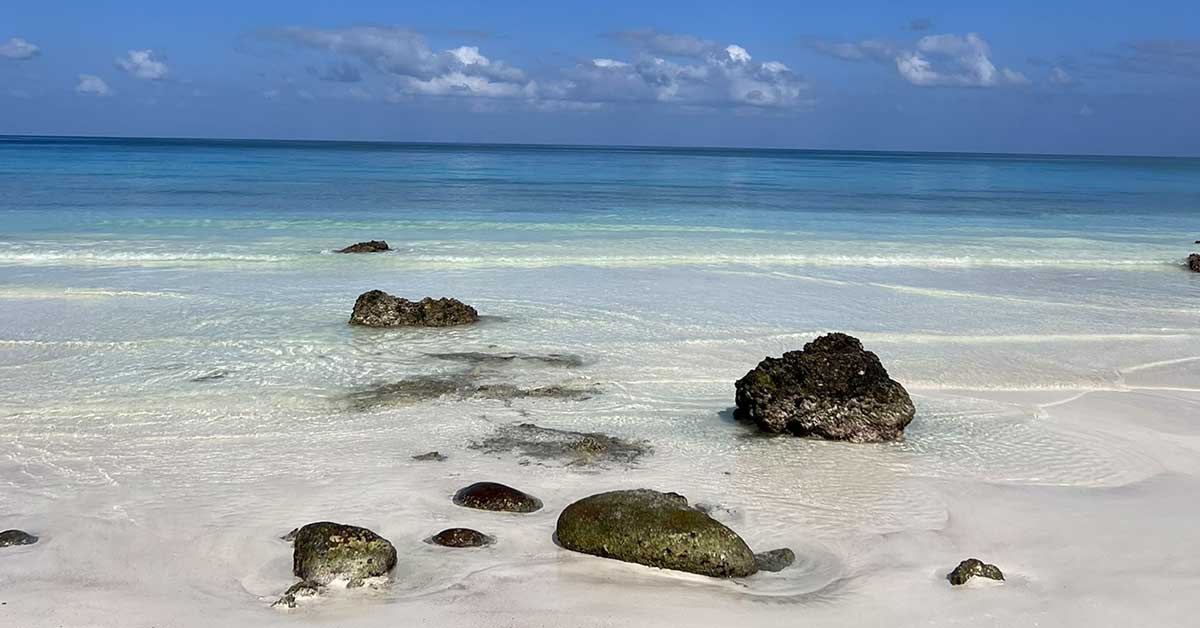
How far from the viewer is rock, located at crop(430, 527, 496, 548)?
241 inches

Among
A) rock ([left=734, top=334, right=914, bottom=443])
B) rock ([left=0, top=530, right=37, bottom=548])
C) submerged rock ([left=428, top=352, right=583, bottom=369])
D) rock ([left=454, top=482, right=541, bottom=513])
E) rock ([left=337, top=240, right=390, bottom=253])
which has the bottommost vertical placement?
rock ([left=0, top=530, right=37, bottom=548])

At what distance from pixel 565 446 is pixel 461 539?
212cm

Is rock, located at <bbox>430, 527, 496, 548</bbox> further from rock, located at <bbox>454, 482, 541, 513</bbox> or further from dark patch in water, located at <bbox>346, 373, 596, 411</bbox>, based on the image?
dark patch in water, located at <bbox>346, 373, 596, 411</bbox>

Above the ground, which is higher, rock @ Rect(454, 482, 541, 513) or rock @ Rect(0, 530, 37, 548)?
rock @ Rect(454, 482, 541, 513)

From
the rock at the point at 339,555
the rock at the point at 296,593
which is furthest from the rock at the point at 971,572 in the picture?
the rock at the point at 296,593

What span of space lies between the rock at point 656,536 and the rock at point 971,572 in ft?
3.59

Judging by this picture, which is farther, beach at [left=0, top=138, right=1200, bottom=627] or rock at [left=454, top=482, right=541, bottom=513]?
rock at [left=454, top=482, right=541, bottom=513]

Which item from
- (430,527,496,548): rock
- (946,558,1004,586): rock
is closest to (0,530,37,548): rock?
(430,527,496,548): rock

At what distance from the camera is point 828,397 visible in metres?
8.60

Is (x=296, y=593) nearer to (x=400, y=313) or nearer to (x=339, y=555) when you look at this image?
(x=339, y=555)

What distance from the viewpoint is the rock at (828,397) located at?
8508 mm

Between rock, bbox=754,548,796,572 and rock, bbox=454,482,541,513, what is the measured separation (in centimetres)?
153

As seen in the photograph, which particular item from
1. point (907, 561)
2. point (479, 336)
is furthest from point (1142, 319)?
point (907, 561)

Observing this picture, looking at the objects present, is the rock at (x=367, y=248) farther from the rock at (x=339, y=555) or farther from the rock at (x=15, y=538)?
the rock at (x=339, y=555)
